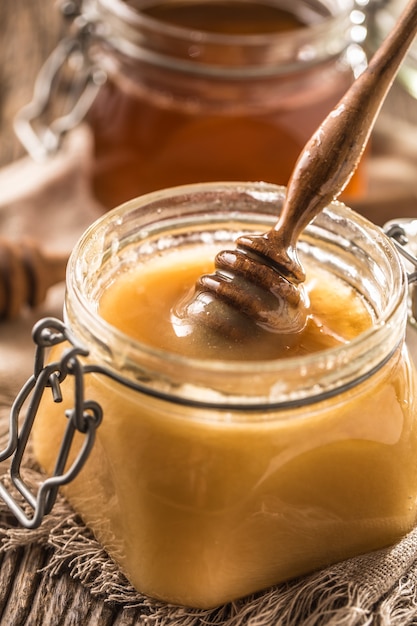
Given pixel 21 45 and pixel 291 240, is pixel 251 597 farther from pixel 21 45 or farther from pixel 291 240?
pixel 21 45

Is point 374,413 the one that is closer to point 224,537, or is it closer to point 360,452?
point 360,452

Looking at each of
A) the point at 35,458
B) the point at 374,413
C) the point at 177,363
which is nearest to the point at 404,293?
the point at 374,413

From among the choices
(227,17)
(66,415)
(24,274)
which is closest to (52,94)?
(227,17)

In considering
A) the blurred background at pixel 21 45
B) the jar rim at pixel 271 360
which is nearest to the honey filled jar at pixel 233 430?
the jar rim at pixel 271 360

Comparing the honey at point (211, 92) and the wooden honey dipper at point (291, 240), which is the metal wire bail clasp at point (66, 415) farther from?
the honey at point (211, 92)

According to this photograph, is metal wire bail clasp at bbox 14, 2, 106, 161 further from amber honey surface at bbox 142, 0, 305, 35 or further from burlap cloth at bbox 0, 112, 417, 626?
burlap cloth at bbox 0, 112, 417, 626

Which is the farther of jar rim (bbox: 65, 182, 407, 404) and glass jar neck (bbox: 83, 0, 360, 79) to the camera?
glass jar neck (bbox: 83, 0, 360, 79)

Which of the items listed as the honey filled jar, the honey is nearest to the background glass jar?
the honey
